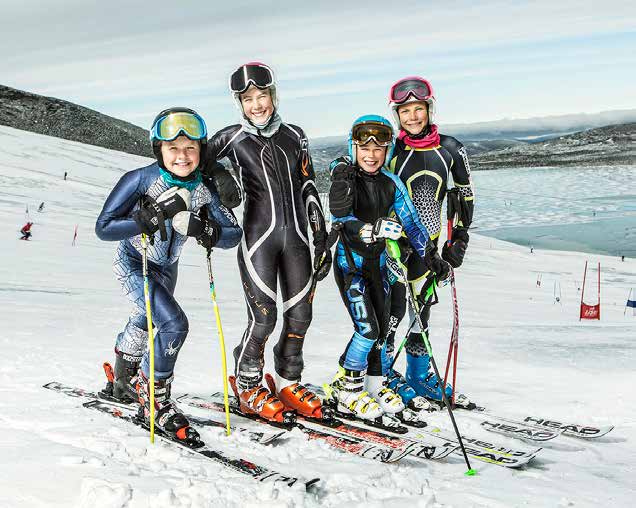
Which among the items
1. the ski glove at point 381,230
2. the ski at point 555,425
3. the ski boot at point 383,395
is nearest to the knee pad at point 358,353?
the ski boot at point 383,395

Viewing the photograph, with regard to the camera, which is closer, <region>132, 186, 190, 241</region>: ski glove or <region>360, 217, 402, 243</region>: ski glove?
<region>132, 186, 190, 241</region>: ski glove

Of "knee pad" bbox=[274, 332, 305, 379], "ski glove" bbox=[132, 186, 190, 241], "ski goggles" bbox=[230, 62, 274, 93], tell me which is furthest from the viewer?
"knee pad" bbox=[274, 332, 305, 379]

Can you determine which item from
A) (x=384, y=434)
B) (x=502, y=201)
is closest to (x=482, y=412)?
(x=384, y=434)

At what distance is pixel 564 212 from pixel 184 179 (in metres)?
67.4

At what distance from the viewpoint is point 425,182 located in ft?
19.7

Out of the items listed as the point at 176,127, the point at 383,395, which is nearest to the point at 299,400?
the point at 383,395

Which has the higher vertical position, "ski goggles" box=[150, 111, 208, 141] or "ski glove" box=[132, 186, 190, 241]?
"ski goggles" box=[150, 111, 208, 141]

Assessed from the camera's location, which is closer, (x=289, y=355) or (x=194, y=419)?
(x=194, y=419)

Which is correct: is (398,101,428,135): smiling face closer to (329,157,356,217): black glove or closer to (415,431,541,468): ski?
(329,157,356,217): black glove

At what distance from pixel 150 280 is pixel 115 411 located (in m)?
1.21

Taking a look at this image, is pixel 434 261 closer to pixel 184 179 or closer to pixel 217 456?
pixel 184 179

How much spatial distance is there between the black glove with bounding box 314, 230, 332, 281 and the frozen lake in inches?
1930

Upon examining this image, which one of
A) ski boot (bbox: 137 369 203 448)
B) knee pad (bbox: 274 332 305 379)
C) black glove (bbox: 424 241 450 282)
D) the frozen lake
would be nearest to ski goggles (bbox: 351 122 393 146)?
black glove (bbox: 424 241 450 282)

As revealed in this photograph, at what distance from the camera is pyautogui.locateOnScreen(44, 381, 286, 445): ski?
4.96 metres
